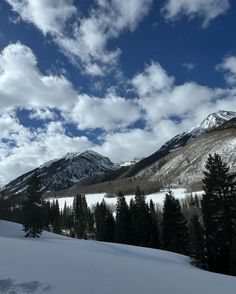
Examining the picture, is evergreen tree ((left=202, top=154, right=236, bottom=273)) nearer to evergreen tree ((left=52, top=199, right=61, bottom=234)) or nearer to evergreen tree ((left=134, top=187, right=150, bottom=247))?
evergreen tree ((left=134, top=187, right=150, bottom=247))

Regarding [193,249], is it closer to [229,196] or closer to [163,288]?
[229,196]

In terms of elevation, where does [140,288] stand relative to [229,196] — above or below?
below

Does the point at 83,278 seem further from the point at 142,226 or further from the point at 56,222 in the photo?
the point at 56,222

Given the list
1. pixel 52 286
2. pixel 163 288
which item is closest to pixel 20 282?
pixel 52 286

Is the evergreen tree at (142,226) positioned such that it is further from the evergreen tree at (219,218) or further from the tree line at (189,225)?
the evergreen tree at (219,218)

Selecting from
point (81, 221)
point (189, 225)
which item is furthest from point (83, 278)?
point (81, 221)

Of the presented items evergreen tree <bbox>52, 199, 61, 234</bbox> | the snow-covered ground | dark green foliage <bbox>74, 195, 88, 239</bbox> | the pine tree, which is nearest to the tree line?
the pine tree

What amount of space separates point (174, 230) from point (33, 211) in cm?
2310

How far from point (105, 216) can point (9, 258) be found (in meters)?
76.3

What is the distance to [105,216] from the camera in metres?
89.3

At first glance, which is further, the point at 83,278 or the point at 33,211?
the point at 33,211

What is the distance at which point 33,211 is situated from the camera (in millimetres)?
51719

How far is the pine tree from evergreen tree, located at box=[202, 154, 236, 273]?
25604 mm

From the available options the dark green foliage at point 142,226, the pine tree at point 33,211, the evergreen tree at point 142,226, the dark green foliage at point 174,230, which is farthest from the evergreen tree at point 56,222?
the pine tree at point 33,211
